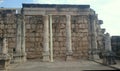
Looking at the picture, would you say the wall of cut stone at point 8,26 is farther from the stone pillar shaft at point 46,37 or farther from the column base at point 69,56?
the column base at point 69,56

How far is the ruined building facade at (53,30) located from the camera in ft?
81.5

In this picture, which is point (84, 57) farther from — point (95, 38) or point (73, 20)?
point (73, 20)

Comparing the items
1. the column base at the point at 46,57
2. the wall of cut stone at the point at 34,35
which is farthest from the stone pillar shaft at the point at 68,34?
the wall of cut stone at the point at 34,35

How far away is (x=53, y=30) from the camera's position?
25.9 m

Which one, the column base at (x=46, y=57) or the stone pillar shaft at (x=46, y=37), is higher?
the stone pillar shaft at (x=46, y=37)

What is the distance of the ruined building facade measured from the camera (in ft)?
81.5

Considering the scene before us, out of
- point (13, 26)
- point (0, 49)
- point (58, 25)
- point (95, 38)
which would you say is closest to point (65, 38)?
point (58, 25)

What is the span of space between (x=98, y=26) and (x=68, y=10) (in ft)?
12.3

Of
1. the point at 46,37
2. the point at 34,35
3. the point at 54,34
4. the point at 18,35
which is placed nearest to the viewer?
the point at 18,35

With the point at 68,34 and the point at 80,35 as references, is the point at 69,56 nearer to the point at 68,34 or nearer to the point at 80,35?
the point at 68,34

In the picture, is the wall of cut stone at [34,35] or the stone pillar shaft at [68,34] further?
the wall of cut stone at [34,35]

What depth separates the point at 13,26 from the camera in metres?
25.5

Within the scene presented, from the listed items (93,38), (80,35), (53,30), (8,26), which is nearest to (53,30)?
(53,30)

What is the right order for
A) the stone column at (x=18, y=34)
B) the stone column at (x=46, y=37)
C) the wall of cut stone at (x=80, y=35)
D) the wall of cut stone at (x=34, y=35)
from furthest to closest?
1. the wall of cut stone at (x=80, y=35)
2. the wall of cut stone at (x=34, y=35)
3. the stone column at (x=46, y=37)
4. the stone column at (x=18, y=34)
